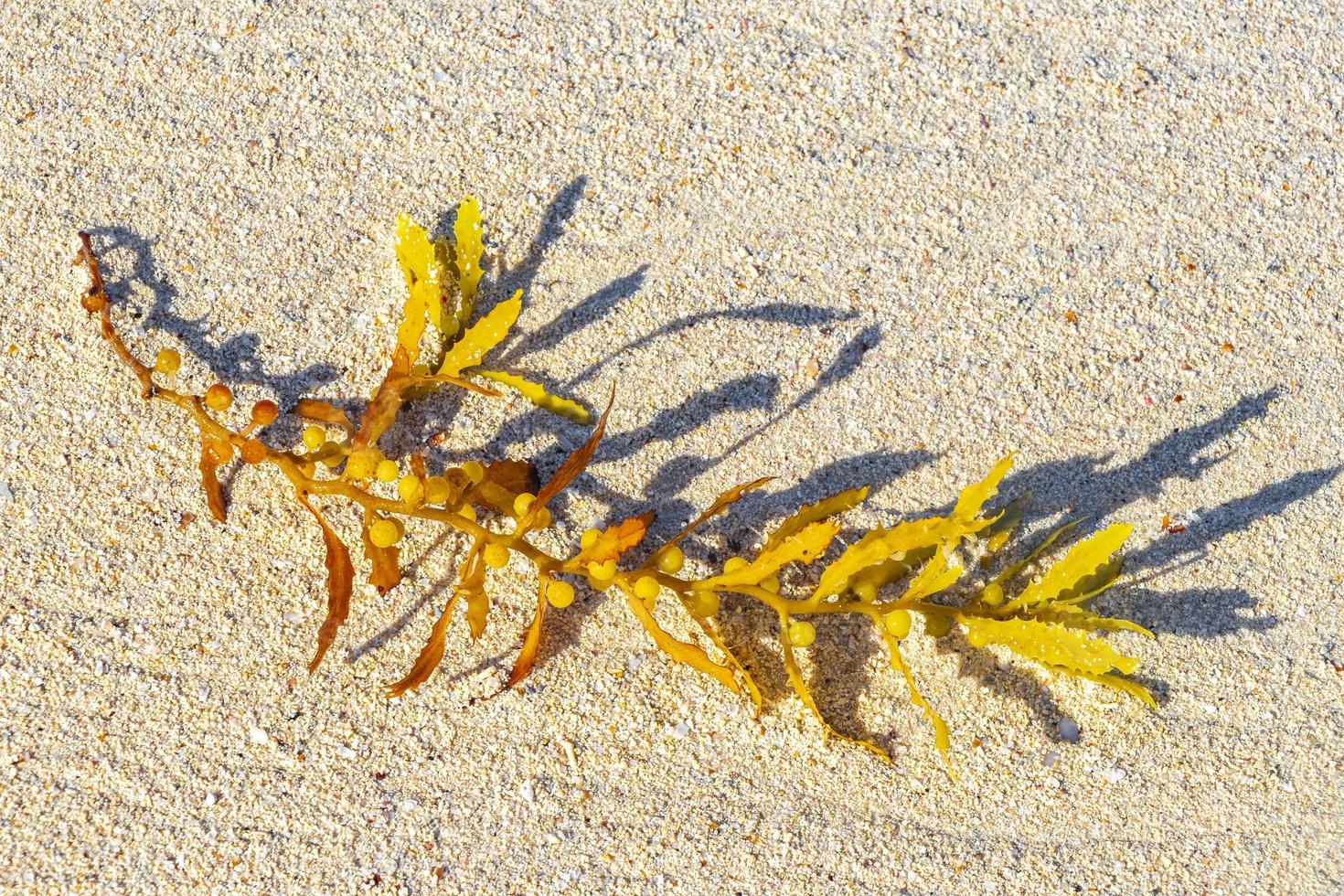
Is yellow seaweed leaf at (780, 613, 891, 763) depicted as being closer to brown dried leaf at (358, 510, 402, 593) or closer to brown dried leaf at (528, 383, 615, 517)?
brown dried leaf at (528, 383, 615, 517)

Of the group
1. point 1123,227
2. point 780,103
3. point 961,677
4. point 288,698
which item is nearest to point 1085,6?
point 1123,227

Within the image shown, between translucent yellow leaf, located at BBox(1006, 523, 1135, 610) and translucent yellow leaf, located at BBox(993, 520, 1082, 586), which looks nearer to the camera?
translucent yellow leaf, located at BBox(1006, 523, 1135, 610)

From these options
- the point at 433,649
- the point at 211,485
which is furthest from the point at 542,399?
the point at 211,485

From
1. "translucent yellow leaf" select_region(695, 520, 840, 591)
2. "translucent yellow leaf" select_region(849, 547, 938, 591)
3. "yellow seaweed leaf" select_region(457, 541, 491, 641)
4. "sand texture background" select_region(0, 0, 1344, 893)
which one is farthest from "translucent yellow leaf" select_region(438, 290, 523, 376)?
"translucent yellow leaf" select_region(849, 547, 938, 591)

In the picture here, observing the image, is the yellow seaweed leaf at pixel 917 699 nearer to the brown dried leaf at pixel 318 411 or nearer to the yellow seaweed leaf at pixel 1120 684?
the yellow seaweed leaf at pixel 1120 684

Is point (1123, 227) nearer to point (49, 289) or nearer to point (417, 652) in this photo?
point (417, 652)

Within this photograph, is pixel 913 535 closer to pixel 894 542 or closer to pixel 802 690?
pixel 894 542

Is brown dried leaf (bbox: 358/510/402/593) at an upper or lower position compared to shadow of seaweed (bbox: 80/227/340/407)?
lower
